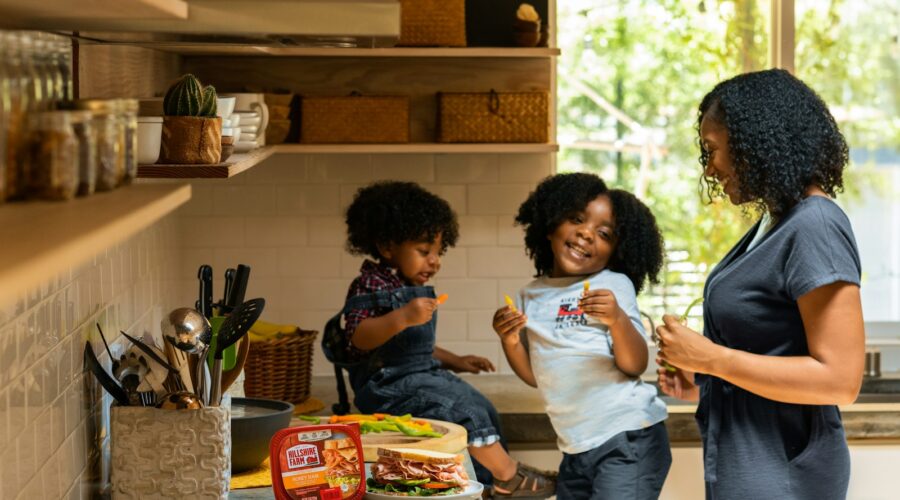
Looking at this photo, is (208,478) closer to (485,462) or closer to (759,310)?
(759,310)

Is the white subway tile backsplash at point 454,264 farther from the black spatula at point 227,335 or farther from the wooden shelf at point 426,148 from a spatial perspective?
the black spatula at point 227,335

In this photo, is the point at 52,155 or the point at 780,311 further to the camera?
the point at 780,311

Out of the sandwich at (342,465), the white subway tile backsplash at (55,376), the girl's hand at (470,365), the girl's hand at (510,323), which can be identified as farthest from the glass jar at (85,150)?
the girl's hand at (470,365)

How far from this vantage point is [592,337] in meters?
3.49

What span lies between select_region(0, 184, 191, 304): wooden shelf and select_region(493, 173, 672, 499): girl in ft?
7.37

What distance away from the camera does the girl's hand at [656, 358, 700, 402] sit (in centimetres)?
303

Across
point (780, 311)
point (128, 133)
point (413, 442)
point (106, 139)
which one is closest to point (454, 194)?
point (413, 442)

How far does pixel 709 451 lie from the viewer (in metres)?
2.74

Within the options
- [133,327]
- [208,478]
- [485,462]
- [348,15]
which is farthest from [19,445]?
[485,462]

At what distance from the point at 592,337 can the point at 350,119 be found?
1.22m

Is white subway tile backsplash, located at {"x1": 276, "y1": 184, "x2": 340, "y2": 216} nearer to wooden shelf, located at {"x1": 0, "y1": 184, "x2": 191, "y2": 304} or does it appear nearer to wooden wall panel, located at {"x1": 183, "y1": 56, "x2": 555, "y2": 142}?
wooden wall panel, located at {"x1": 183, "y1": 56, "x2": 555, "y2": 142}

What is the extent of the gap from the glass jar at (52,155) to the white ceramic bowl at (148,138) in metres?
0.87

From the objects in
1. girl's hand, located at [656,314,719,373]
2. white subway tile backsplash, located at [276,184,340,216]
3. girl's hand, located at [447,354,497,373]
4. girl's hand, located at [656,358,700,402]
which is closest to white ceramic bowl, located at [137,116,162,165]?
girl's hand, located at [656,314,719,373]

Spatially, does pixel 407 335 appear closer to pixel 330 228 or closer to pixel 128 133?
pixel 330 228
